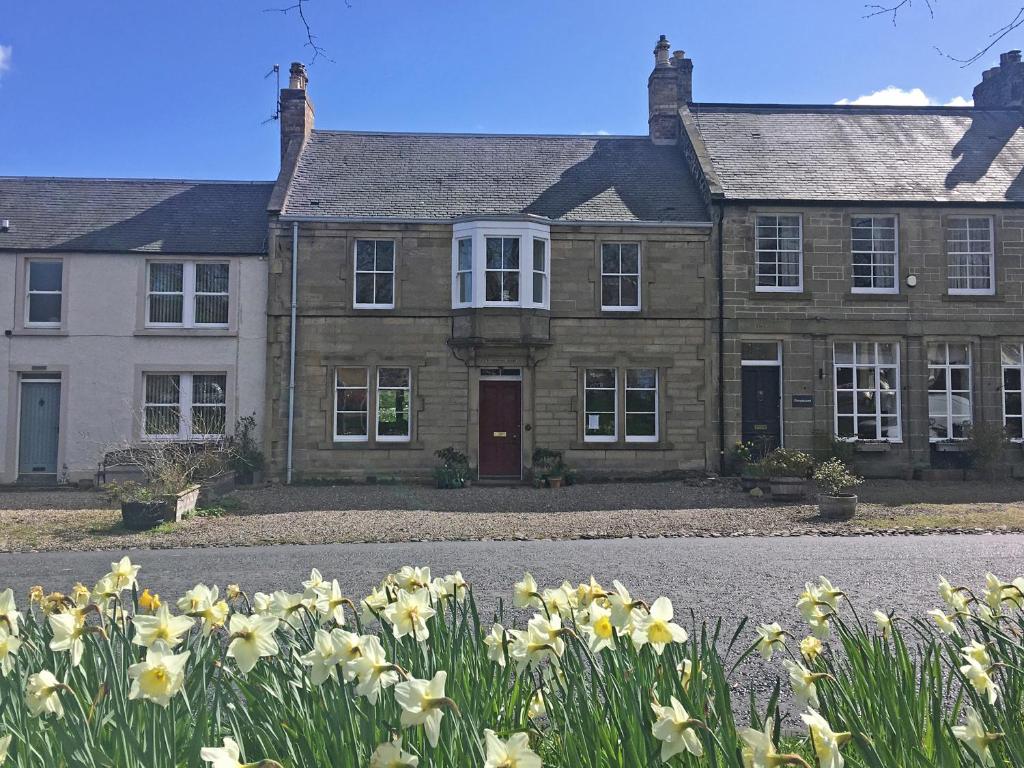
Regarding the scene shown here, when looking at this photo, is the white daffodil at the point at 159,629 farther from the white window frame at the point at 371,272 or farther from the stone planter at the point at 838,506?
the white window frame at the point at 371,272

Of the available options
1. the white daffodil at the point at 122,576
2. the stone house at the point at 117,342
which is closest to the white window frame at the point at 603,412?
the stone house at the point at 117,342

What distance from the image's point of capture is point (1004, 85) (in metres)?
23.7

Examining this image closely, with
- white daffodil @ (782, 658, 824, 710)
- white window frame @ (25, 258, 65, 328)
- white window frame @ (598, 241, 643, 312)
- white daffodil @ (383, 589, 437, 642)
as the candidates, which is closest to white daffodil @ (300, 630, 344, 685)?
white daffodil @ (383, 589, 437, 642)

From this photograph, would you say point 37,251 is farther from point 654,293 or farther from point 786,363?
point 786,363

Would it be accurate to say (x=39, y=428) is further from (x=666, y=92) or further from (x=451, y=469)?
(x=666, y=92)

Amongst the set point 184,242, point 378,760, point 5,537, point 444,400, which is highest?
point 184,242

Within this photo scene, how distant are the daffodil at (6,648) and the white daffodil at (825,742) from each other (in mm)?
2551

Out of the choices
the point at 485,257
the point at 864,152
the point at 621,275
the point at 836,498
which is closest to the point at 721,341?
the point at 621,275

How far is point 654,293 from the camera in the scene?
19.3 m

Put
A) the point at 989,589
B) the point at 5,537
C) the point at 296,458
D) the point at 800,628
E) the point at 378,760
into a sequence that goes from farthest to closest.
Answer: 1. the point at 296,458
2. the point at 5,537
3. the point at 800,628
4. the point at 989,589
5. the point at 378,760

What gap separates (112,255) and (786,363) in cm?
1781

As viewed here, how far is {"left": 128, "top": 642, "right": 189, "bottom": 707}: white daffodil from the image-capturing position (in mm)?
2054

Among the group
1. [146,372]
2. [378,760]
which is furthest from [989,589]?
[146,372]

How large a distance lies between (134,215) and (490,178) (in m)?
10.1
